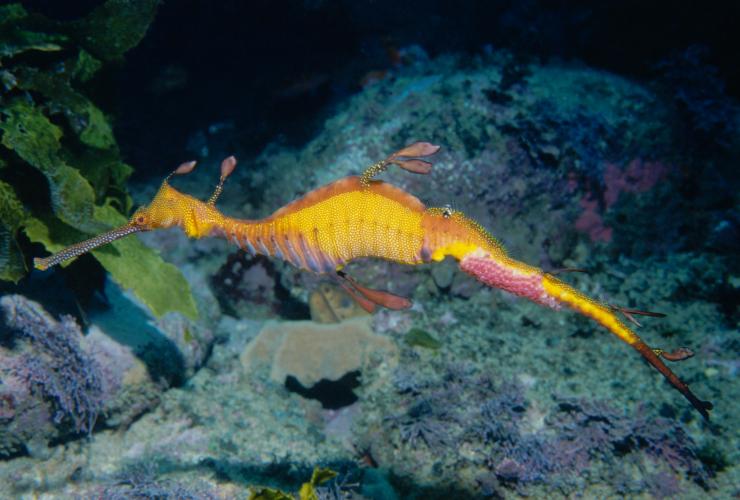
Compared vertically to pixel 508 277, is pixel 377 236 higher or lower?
higher

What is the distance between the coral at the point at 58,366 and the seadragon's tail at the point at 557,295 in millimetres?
3658

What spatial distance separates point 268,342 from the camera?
562 cm

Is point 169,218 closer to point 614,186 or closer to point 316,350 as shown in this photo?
point 316,350

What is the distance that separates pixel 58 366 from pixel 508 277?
3.93 m

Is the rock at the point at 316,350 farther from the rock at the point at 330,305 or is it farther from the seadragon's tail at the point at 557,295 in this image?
the seadragon's tail at the point at 557,295

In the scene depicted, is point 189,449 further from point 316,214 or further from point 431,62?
point 431,62

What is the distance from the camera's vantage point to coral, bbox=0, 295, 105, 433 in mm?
3766

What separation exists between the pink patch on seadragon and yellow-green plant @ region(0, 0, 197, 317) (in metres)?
3.05

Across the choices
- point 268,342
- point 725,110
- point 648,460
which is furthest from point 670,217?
point 268,342

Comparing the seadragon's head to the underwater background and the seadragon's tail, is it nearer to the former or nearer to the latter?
the underwater background

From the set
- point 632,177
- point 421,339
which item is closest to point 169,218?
point 421,339

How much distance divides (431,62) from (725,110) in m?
5.19

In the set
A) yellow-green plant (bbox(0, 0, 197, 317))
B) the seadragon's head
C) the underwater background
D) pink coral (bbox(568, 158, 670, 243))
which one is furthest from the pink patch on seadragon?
pink coral (bbox(568, 158, 670, 243))

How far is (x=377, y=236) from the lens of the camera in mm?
2314
